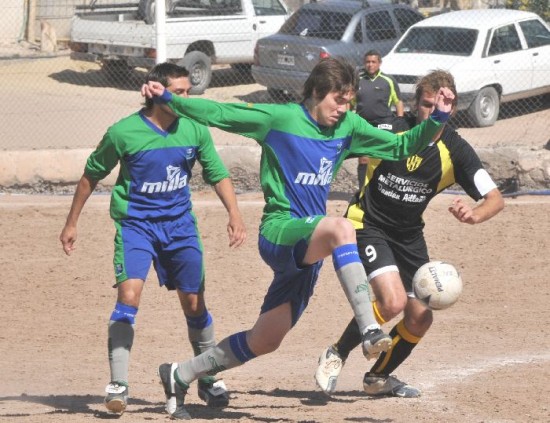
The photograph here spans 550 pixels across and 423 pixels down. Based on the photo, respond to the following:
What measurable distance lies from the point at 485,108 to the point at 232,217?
10.5 meters

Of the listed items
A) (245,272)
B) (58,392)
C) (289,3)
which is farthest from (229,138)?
(289,3)

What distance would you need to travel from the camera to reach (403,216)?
23.0ft

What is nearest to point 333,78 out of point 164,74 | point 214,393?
point 164,74

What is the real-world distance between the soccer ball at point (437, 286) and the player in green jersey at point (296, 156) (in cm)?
65

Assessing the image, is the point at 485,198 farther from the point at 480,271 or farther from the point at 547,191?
the point at 547,191

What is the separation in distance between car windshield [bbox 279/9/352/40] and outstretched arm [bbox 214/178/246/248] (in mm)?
11391

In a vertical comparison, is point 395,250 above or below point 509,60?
above

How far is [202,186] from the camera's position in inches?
529

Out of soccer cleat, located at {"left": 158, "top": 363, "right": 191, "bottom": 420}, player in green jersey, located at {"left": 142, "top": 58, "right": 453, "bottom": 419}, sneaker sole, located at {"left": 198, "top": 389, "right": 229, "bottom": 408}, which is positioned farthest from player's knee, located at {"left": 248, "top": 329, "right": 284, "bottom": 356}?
sneaker sole, located at {"left": 198, "top": 389, "right": 229, "bottom": 408}

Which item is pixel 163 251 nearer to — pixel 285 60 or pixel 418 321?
pixel 418 321

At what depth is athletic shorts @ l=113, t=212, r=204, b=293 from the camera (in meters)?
6.56

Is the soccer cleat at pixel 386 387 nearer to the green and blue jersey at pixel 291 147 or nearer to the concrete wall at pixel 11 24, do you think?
the green and blue jersey at pixel 291 147

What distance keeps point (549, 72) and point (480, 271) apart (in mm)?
7772

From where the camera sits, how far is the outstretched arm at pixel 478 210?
6.31 metres
